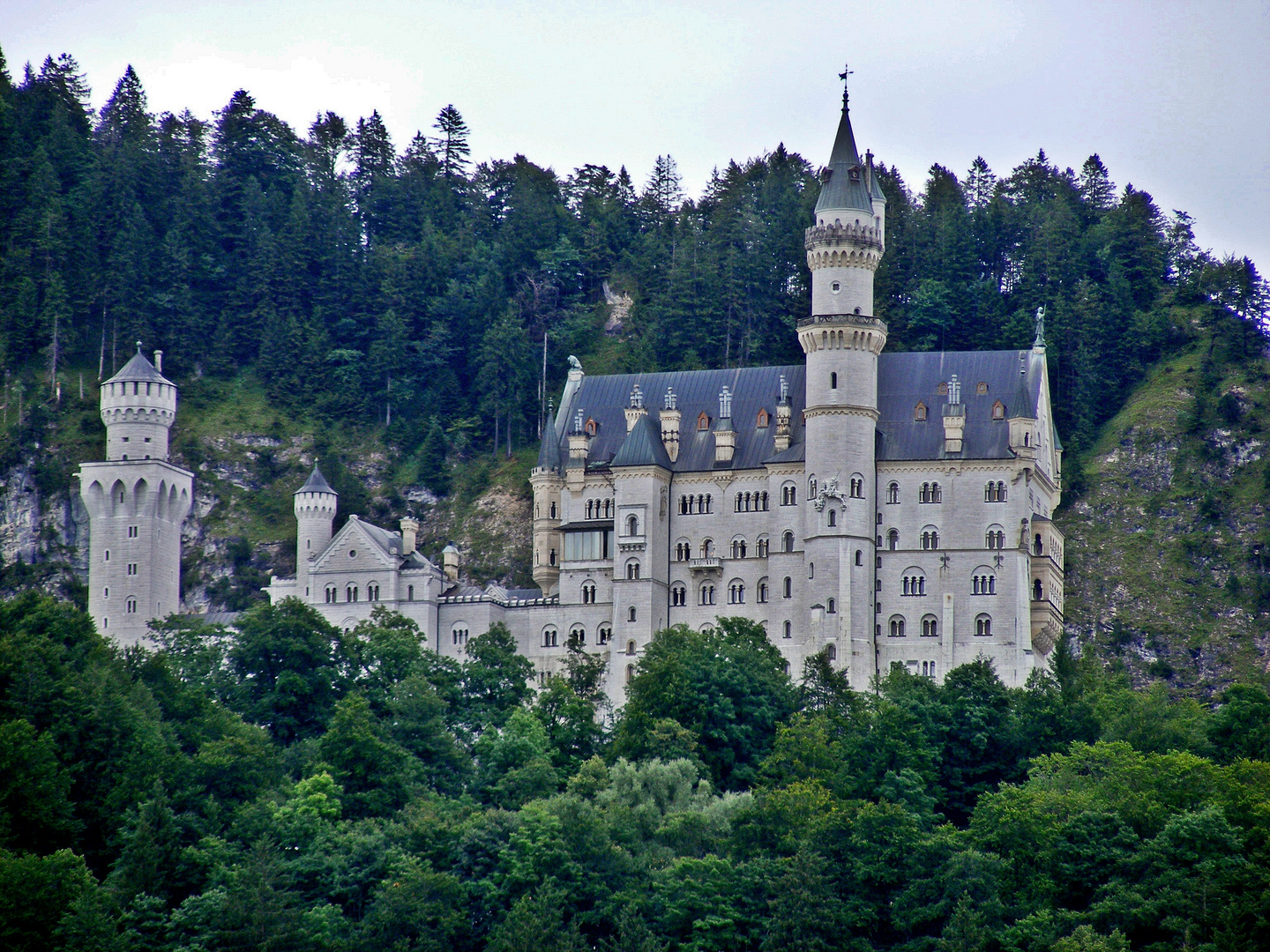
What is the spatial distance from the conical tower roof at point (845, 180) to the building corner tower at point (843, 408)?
42 mm

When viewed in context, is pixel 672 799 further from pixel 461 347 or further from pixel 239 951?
pixel 461 347

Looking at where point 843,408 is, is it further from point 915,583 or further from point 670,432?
point 670,432

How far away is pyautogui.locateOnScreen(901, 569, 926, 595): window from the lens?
105438mm

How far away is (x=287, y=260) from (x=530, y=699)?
44.4m

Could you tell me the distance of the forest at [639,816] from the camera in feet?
241

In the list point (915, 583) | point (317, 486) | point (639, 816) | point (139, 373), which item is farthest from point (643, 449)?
point (639, 816)

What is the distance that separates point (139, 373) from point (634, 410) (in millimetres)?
24859

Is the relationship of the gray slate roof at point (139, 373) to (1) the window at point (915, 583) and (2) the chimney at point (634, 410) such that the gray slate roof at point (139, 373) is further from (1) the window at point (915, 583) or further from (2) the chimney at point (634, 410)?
(1) the window at point (915, 583)

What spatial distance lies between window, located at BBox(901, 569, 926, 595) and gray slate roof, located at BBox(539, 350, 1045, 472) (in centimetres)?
544

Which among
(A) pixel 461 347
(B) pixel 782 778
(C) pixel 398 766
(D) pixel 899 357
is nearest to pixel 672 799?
(B) pixel 782 778

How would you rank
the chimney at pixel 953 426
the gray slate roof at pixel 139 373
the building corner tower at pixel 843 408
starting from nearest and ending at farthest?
the building corner tower at pixel 843 408, the chimney at pixel 953 426, the gray slate roof at pixel 139 373

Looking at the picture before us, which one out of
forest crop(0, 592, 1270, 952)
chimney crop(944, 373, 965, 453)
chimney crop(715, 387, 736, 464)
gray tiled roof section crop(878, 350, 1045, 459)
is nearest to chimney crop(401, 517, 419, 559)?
chimney crop(715, 387, 736, 464)

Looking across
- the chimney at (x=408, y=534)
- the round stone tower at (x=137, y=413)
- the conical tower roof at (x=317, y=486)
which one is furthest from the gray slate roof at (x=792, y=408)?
the round stone tower at (x=137, y=413)

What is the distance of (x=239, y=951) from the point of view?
237ft
